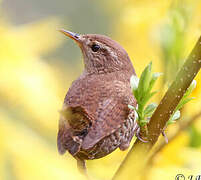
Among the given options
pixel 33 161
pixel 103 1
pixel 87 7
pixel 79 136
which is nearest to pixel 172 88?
pixel 79 136

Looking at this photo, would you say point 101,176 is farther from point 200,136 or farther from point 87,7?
point 87,7

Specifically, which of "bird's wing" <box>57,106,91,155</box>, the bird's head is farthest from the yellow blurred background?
"bird's wing" <box>57,106,91,155</box>

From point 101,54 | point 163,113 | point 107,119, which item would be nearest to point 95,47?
point 101,54

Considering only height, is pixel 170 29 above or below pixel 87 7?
above

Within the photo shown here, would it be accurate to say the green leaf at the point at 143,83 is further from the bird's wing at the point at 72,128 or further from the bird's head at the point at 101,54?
the bird's head at the point at 101,54

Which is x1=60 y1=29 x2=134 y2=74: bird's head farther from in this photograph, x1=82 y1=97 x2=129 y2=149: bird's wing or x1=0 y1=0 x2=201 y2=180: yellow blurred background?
x1=82 y1=97 x2=129 y2=149: bird's wing

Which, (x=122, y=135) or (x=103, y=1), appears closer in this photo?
(x=122, y=135)

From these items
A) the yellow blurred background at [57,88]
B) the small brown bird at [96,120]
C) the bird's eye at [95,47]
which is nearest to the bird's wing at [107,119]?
the small brown bird at [96,120]
